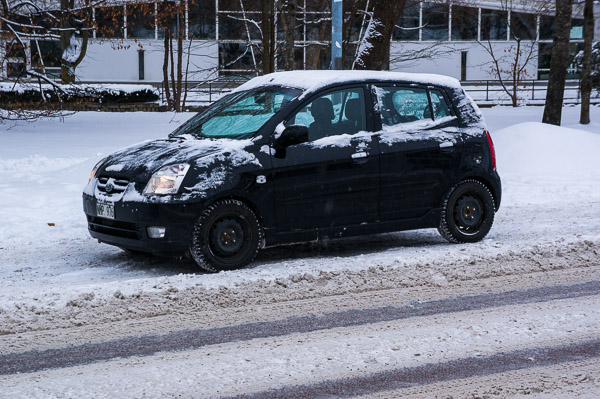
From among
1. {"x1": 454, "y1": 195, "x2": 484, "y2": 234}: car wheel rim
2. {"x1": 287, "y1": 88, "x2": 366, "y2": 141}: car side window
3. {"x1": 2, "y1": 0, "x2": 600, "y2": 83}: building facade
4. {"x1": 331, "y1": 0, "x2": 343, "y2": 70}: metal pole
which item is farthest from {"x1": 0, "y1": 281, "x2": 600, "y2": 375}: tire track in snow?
{"x1": 2, "y1": 0, "x2": 600, "y2": 83}: building facade

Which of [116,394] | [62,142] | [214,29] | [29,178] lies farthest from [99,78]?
[116,394]

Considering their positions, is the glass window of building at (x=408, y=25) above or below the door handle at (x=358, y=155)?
above

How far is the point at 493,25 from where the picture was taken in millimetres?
48906

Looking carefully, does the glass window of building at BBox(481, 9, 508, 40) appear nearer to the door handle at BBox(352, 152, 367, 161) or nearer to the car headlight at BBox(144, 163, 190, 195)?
the door handle at BBox(352, 152, 367, 161)

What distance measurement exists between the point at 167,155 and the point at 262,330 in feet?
7.47

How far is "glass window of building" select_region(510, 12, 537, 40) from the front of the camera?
4469cm

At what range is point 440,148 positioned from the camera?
8172mm

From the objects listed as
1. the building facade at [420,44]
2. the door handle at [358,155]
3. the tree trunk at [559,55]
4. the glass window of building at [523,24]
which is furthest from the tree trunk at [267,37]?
the glass window of building at [523,24]

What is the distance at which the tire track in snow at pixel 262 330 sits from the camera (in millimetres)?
4953

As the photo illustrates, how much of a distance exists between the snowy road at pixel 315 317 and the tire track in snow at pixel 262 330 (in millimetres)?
18

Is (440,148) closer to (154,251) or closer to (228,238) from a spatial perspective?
(228,238)

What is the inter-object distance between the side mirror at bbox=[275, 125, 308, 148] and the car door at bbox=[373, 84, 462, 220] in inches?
34.4

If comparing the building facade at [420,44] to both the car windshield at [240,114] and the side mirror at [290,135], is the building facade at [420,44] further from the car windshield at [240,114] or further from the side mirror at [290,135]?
the side mirror at [290,135]

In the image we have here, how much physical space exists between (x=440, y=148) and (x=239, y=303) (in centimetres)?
301
